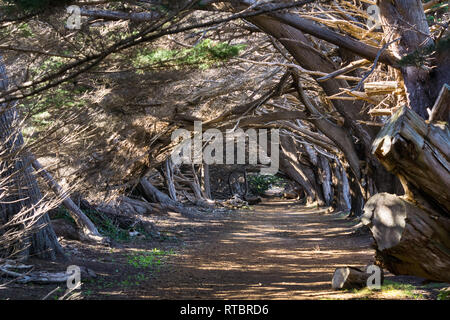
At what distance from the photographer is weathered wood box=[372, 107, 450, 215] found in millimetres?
4951

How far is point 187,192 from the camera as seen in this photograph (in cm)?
2892

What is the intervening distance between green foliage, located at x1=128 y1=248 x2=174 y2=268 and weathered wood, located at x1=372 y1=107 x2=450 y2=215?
5624 millimetres

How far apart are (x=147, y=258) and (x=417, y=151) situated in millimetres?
6541

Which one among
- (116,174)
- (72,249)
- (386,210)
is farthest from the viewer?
(116,174)

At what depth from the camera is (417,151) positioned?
4.98 meters

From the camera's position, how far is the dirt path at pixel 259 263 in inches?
279

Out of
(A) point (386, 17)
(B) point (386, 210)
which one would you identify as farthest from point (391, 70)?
(B) point (386, 210)

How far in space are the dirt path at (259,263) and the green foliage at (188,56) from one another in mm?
3173

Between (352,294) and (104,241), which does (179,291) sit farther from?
(104,241)

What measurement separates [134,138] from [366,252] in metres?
6.86

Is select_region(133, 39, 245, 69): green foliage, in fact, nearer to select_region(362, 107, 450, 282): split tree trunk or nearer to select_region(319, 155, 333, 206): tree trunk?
select_region(362, 107, 450, 282): split tree trunk

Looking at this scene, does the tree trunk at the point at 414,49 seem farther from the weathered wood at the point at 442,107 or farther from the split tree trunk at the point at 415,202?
the split tree trunk at the point at 415,202

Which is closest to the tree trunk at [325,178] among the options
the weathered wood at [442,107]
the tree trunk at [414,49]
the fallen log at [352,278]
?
the tree trunk at [414,49]

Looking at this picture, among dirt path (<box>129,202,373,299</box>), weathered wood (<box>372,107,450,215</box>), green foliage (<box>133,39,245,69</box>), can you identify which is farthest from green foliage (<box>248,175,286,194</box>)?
weathered wood (<box>372,107,450,215</box>)
